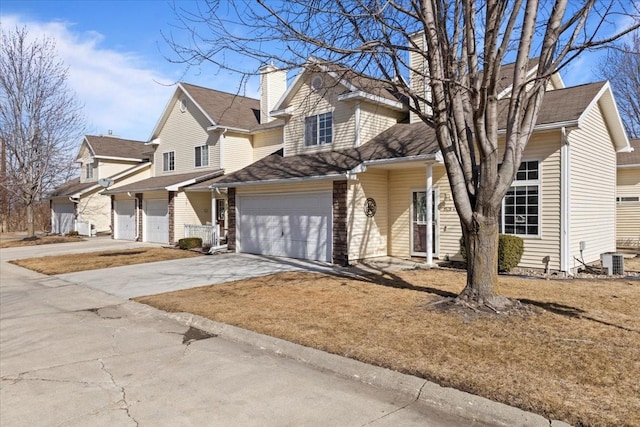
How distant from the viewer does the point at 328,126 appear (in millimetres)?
16516

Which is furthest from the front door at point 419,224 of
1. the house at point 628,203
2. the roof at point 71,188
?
the roof at point 71,188

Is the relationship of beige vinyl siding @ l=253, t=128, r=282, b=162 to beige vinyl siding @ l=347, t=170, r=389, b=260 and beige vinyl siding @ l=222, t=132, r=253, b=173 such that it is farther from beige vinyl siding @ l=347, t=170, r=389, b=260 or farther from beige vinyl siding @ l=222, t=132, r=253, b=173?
beige vinyl siding @ l=347, t=170, r=389, b=260

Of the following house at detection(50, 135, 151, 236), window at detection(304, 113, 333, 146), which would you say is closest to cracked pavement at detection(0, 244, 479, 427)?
window at detection(304, 113, 333, 146)

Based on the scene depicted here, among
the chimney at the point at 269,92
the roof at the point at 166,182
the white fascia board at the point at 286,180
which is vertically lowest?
the white fascia board at the point at 286,180

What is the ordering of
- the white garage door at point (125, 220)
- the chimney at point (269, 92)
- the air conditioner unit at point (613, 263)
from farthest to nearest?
the white garage door at point (125, 220) < the chimney at point (269, 92) < the air conditioner unit at point (613, 263)

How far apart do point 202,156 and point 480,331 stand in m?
19.7

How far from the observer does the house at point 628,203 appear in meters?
18.7

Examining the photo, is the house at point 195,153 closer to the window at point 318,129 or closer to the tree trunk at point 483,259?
the window at point 318,129

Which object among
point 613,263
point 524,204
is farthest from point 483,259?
point 613,263

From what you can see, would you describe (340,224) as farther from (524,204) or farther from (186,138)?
(186,138)

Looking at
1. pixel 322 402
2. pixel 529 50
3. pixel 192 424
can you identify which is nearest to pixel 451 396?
pixel 322 402

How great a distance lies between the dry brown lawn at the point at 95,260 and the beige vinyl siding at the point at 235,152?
515 cm

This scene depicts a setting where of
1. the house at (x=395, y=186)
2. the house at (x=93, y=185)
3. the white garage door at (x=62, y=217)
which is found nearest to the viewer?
the house at (x=395, y=186)

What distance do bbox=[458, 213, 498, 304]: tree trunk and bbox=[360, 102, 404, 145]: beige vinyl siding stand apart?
29.1ft
